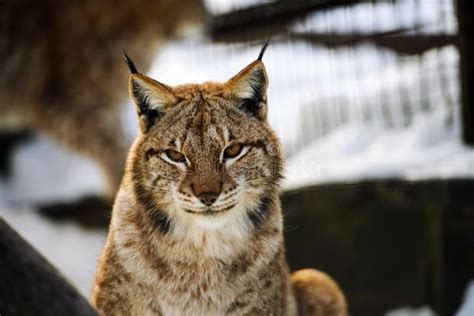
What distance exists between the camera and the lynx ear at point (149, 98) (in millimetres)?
2064

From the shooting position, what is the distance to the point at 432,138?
4.11m

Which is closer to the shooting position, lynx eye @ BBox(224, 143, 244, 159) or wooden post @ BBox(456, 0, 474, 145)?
lynx eye @ BBox(224, 143, 244, 159)

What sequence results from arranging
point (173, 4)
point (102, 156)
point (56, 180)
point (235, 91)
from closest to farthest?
point (235, 91) < point (102, 156) < point (173, 4) < point (56, 180)

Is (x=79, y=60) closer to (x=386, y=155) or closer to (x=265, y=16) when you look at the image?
(x=265, y=16)

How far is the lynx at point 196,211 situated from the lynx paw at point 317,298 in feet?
1.23

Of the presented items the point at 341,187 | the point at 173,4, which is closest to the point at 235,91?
the point at 341,187

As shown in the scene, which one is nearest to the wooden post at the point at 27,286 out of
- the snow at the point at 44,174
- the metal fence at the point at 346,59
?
the metal fence at the point at 346,59

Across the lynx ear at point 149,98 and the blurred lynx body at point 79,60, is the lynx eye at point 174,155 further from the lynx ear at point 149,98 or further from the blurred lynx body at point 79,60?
the blurred lynx body at point 79,60

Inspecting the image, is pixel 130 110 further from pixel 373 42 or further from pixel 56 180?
pixel 373 42

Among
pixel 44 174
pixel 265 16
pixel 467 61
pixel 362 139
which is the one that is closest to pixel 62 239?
pixel 44 174

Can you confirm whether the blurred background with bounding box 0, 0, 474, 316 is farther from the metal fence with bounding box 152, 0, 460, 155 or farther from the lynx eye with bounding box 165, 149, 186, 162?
the lynx eye with bounding box 165, 149, 186, 162

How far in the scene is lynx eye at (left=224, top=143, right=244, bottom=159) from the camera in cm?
210

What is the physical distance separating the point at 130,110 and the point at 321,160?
1.76 metres

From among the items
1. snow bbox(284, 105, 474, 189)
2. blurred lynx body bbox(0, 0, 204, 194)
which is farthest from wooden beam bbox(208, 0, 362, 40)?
snow bbox(284, 105, 474, 189)
